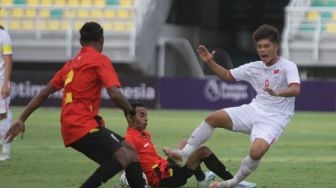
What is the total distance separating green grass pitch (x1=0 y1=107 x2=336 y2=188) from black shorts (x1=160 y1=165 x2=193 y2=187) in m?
0.80

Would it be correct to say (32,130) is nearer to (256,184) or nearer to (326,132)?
(326,132)

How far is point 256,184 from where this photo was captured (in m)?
11.3

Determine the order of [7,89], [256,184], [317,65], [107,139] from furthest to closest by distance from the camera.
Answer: [317,65]
[7,89]
[256,184]
[107,139]

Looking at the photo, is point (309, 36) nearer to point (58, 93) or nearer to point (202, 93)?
point (202, 93)

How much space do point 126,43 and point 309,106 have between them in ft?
24.1

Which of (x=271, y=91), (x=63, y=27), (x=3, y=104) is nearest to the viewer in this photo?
(x=271, y=91)

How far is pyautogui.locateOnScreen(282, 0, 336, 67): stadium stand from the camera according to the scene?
3444 cm

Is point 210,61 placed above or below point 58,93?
above

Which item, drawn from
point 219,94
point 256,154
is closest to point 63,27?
point 219,94

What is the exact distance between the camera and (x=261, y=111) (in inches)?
410

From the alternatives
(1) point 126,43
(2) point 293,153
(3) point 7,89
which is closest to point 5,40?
(3) point 7,89

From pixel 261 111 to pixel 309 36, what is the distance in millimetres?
25267

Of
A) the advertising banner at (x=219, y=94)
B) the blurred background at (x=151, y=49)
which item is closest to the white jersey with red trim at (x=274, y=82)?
the advertising banner at (x=219, y=94)

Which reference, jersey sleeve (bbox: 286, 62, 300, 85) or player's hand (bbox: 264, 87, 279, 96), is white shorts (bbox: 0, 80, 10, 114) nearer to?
jersey sleeve (bbox: 286, 62, 300, 85)
